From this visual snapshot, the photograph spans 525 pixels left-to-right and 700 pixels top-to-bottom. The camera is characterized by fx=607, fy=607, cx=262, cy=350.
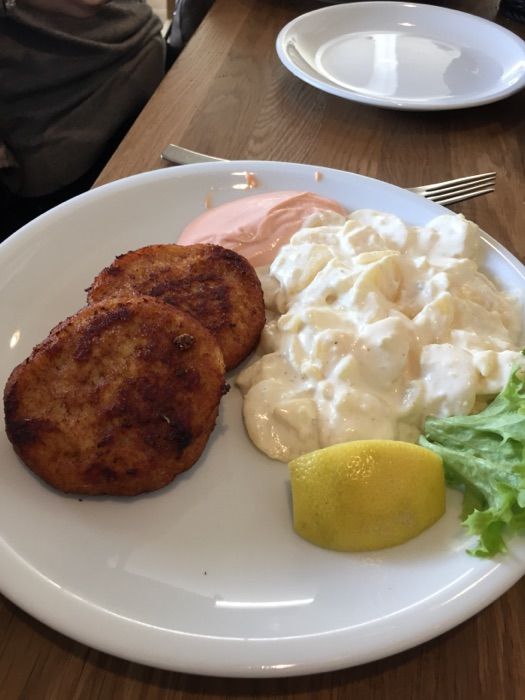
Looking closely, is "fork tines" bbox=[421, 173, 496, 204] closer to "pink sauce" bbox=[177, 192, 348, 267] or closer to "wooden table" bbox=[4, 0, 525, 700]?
"wooden table" bbox=[4, 0, 525, 700]

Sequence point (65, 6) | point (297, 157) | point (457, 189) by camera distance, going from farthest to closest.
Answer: point (65, 6), point (297, 157), point (457, 189)

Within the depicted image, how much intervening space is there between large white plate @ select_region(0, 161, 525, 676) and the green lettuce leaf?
0.12 feet

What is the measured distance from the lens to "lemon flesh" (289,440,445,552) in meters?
1.08

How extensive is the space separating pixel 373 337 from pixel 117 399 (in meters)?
0.56

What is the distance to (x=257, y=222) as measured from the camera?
5.76 feet

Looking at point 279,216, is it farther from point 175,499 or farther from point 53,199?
point 53,199

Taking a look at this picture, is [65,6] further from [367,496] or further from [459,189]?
[367,496]

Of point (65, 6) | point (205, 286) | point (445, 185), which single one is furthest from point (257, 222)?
point (65, 6)

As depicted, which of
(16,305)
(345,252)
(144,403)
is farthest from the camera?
(345,252)

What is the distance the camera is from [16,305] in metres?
1.48

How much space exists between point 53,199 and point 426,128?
1.60m

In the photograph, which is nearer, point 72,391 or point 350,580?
point 350,580

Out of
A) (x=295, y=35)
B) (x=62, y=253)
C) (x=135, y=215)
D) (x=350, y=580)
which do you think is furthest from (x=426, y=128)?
(x=350, y=580)

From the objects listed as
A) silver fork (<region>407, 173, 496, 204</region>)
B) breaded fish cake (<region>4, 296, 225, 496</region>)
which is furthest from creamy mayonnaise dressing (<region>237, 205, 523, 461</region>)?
silver fork (<region>407, 173, 496, 204</region>)
